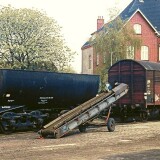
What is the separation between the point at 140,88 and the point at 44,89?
6.55 meters

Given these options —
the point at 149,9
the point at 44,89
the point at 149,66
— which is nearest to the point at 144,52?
the point at 149,9

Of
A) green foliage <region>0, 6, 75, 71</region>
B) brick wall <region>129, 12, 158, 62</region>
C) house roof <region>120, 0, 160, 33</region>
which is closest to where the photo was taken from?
green foliage <region>0, 6, 75, 71</region>

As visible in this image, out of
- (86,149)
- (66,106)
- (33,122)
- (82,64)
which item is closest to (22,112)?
(33,122)

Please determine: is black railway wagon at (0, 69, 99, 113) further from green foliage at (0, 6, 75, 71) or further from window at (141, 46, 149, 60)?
window at (141, 46, 149, 60)

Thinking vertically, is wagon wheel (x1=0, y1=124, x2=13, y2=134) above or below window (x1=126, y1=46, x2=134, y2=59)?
below

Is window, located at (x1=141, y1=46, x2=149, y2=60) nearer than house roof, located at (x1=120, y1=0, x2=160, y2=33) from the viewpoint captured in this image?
Yes

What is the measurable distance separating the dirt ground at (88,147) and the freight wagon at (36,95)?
137 cm

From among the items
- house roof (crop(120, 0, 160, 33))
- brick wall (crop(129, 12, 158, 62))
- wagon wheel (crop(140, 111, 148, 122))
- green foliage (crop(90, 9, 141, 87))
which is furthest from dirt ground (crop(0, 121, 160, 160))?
house roof (crop(120, 0, 160, 33))

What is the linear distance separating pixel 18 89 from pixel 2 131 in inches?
78.9

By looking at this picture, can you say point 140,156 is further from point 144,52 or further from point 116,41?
point 144,52

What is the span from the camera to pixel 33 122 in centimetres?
1892

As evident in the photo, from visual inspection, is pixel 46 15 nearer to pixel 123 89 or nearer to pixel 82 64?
pixel 82 64

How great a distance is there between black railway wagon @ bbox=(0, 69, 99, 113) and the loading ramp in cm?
218

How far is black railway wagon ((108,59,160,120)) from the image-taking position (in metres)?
22.9
